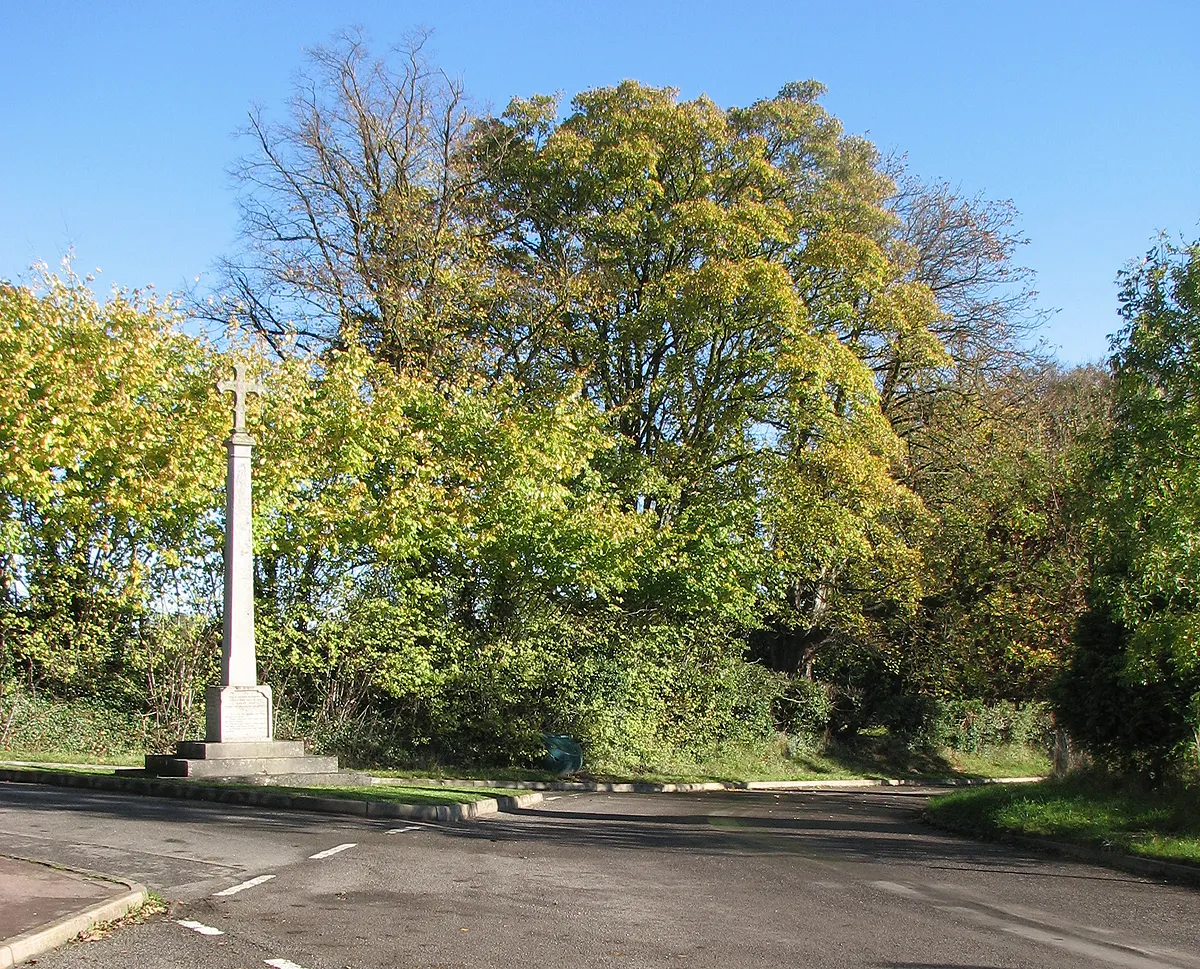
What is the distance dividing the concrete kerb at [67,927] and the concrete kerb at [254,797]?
6.69m

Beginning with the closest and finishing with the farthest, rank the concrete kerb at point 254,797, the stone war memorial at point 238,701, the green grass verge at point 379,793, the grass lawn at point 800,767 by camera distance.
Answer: the concrete kerb at point 254,797 < the green grass verge at point 379,793 < the stone war memorial at point 238,701 < the grass lawn at point 800,767

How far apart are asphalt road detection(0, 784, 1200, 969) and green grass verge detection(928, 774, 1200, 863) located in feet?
2.92

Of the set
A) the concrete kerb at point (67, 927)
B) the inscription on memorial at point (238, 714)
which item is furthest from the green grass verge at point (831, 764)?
the concrete kerb at point (67, 927)

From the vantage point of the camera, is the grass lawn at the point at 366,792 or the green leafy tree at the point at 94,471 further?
the green leafy tree at the point at 94,471

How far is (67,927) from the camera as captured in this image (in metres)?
7.36

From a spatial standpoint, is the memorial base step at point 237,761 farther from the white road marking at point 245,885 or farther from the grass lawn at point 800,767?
the white road marking at point 245,885

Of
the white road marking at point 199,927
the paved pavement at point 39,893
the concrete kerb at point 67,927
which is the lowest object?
the white road marking at point 199,927

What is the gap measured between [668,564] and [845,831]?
13104 millimetres

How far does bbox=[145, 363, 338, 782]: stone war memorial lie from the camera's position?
697 inches

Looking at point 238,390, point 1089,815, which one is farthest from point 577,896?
point 238,390

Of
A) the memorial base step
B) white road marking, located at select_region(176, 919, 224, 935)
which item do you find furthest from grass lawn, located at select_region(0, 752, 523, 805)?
white road marking, located at select_region(176, 919, 224, 935)

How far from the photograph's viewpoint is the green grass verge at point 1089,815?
1379 cm

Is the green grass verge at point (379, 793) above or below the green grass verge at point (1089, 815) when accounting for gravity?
above

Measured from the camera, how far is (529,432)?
1055 inches
